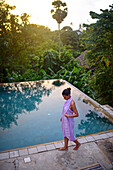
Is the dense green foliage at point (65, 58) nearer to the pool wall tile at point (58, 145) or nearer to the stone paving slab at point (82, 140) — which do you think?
the stone paving slab at point (82, 140)

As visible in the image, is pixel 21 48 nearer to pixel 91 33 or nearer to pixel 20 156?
pixel 91 33

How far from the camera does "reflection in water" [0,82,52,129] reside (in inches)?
303

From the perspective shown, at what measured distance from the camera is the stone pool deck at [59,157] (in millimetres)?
3996

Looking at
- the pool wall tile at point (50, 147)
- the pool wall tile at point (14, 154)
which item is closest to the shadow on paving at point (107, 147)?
the pool wall tile at point (50, 147)

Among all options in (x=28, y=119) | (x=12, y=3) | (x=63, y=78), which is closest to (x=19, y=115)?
(x=28, y=119)

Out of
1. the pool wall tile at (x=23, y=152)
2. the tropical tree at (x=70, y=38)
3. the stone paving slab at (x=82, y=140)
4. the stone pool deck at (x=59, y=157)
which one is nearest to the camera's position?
the stone pool deck at (x=59, y=157)

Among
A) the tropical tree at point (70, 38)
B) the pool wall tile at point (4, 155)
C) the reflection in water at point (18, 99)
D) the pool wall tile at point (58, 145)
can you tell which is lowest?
the pool wall tile at point (4, 155)

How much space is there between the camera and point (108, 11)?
8.30 m

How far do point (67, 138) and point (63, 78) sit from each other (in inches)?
357

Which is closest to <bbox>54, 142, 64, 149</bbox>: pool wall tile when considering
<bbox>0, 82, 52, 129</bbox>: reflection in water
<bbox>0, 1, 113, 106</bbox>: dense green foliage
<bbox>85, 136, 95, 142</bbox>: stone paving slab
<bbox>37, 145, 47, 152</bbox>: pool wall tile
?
<bbox>37, 145, 47, 152</bbox>: pool wall tile

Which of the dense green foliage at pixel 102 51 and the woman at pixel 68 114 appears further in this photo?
the dense green foliage at pixel 102 51

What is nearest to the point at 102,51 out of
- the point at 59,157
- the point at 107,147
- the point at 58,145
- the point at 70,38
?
the point at 107,147

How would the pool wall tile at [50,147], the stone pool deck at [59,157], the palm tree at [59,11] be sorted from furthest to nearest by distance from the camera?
1. the palm tree at [59,11]
2. the pool wall tile at [50,147]
3. the stone pool deck at [59,157]

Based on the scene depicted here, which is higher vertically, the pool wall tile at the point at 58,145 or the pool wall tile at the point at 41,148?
the pool wall tile at the point at 58,145
